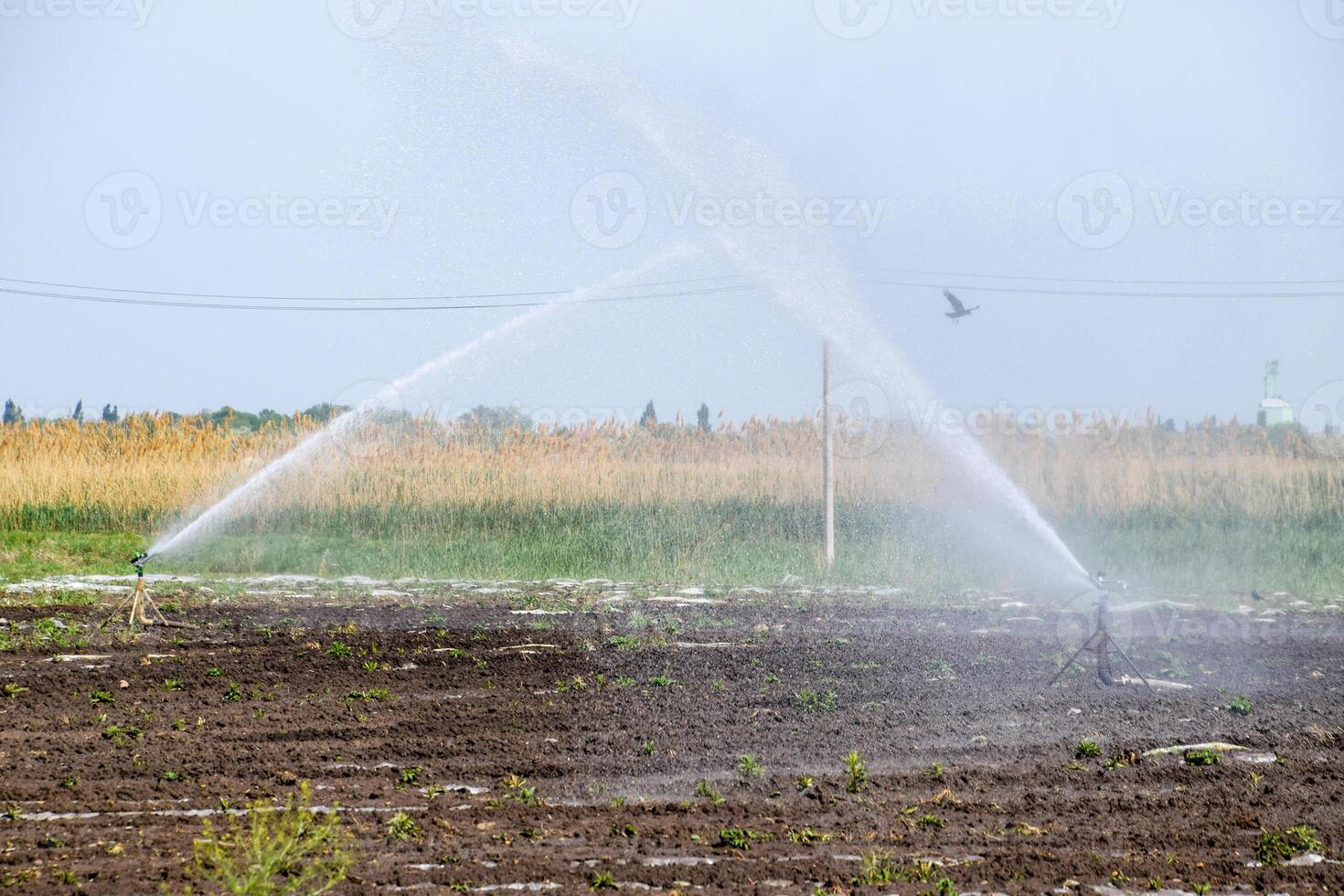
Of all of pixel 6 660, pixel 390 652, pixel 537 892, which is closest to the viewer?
pixel 537 892

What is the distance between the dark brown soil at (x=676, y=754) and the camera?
194 inches

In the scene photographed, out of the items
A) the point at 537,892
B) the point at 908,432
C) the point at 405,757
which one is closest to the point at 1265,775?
the point at 537,892

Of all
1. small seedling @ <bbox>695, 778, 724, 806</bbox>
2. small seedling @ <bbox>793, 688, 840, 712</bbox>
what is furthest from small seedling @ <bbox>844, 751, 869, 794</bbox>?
small seedling @ <bbox>793, 688, 840, 712</bbox>

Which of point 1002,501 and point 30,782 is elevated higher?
point 1002,501

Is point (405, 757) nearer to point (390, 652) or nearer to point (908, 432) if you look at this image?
point (390, 652)

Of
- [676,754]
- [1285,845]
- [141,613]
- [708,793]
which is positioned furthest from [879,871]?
[141,613]

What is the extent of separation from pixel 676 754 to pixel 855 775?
1.14m

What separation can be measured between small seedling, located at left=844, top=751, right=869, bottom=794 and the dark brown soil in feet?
0.26

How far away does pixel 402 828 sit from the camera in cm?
527

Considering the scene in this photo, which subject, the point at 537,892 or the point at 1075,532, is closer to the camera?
the point at 537,892

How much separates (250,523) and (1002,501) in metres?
13.3

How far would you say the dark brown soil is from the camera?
493 centimetres

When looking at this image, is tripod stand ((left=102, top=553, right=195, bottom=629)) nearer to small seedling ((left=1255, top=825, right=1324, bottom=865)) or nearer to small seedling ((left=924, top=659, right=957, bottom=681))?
small seedling ((left=924, top=659, right=957, bottom=681))

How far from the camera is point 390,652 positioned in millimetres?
10375
